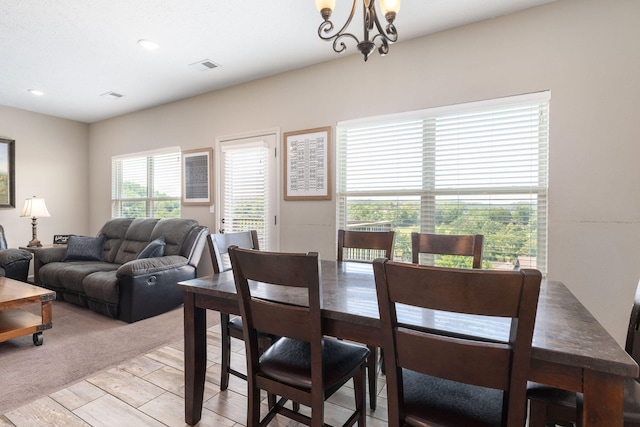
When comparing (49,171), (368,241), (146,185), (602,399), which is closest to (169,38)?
(368,241)

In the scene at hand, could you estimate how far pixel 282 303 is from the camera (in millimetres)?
1299

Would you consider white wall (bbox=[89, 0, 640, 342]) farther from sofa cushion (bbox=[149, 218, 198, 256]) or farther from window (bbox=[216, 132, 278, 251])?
sofa cushion (bbox=[149, 218, 198, 256])

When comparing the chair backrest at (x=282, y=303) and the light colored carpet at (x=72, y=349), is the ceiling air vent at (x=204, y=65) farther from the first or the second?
the chair backrest at (x=282, y=303)

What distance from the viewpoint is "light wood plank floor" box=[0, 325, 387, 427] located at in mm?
1726

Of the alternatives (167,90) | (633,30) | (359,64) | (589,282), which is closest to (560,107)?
(633,30)

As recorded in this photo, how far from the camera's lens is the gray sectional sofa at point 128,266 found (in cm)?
320

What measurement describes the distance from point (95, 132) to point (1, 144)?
1277 mm

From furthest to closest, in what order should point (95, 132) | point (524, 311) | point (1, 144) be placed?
1. point (95, 132)
2. point (1, 144)
3. point (524, 311)

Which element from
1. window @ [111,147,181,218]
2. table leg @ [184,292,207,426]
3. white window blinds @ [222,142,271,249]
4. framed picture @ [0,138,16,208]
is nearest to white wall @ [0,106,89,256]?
framed picture @ [0,138,16,208]

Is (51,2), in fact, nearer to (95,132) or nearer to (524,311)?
(524,311)

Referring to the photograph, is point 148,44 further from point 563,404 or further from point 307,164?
point 563,404

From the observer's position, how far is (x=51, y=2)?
92.4 inches

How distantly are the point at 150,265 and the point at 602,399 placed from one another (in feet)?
11.6

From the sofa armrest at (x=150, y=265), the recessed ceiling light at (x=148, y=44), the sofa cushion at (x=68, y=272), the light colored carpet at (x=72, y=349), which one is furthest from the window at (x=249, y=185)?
the sofa cushion at (x=68, y=272)
